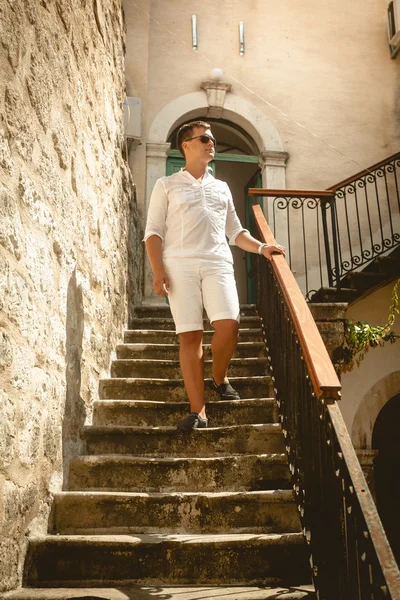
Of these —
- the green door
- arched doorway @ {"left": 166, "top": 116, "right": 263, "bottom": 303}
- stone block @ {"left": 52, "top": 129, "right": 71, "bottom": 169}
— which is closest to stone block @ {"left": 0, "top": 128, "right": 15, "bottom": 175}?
stone block @ {"left": 52, "top": 129, "right": 71, "bottom": 169}

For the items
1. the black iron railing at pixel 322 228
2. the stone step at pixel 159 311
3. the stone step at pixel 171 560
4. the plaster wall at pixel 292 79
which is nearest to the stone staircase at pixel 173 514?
the stone step at pixel 171 560

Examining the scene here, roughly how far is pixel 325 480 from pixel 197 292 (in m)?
1.18

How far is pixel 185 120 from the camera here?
24.6 feet

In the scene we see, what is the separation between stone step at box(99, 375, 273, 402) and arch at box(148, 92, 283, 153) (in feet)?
13.8

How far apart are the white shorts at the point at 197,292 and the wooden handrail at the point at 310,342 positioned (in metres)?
Answer: 0.28

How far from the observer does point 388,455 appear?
20.9ft

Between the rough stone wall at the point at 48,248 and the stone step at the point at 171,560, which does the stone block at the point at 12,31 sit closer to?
the rough stone wall at the point at 48,248

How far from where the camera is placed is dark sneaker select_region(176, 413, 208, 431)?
2.99 metres

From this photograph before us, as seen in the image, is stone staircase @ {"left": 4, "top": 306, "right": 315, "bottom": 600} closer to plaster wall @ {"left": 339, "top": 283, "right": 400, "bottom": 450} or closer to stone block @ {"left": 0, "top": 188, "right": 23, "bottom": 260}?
stone block @ {"left": 0, "top": 188, "right": 23, "bottom": 260}

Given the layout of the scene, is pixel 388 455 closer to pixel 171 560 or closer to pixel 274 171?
pixel 274 171

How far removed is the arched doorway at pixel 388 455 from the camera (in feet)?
20.5

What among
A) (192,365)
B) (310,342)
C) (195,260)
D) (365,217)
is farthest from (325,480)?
(365,217)

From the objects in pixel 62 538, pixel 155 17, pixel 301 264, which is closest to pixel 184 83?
pixel 155 17

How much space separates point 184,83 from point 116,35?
2.62m
